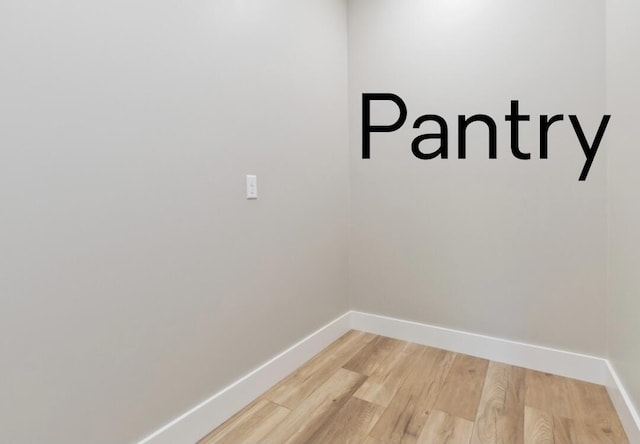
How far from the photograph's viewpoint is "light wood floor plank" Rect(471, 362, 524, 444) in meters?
1.49

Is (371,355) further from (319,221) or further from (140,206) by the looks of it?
(140,206)

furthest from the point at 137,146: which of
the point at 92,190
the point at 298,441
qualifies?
the point at 298,441

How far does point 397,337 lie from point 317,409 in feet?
3.20

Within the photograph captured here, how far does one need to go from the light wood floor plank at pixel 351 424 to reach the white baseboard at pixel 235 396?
413 mm

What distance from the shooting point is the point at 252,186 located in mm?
1743

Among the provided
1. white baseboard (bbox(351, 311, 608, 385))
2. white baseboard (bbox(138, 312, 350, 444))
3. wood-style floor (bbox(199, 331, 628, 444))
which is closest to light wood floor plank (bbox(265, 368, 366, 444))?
wood-style floor (bbox(199, 331, 628, 444))

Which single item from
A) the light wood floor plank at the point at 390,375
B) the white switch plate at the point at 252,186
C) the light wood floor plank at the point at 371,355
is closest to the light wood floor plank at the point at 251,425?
the light wood floor plank at the point at 390,375

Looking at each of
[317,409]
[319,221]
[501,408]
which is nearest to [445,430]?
[501,408]

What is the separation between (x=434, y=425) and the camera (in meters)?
1.57

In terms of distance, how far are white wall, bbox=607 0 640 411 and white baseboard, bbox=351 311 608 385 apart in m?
0.18

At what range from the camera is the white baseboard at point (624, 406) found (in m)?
1.39

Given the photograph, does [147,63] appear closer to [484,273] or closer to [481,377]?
[484,273]

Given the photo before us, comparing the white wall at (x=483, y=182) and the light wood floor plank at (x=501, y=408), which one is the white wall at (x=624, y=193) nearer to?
the white wall at (x=483, y=182)

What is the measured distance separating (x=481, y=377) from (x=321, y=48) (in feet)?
7.29
